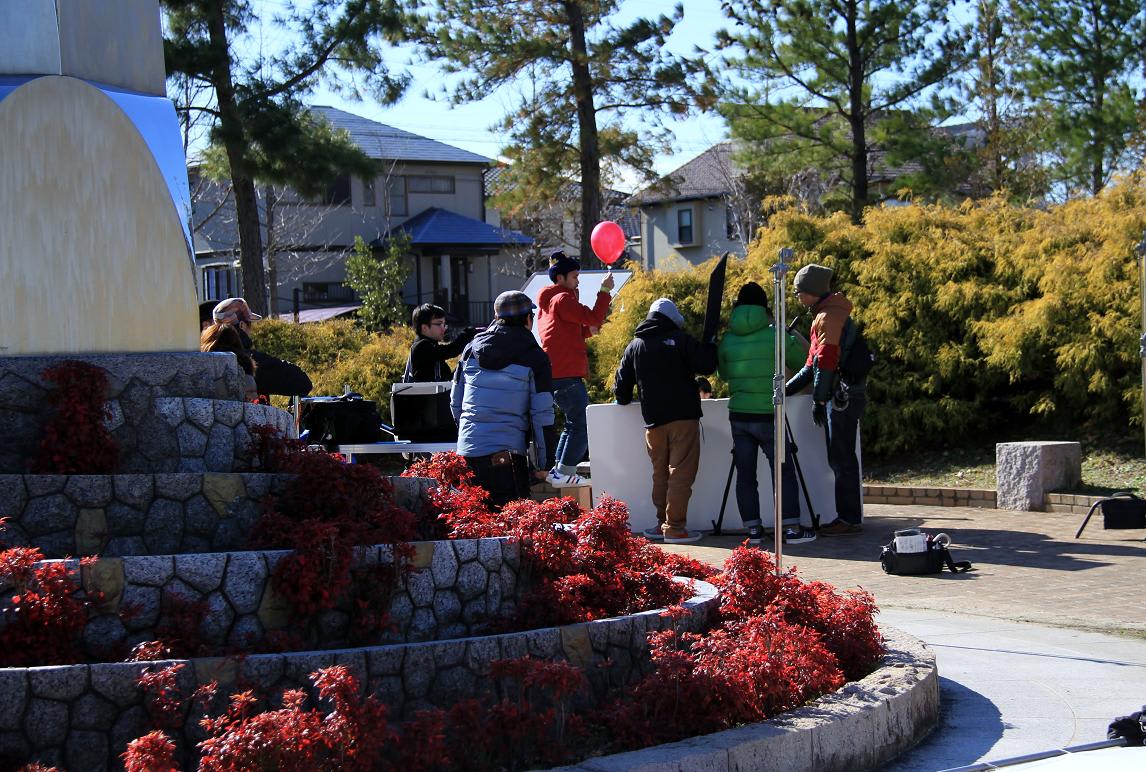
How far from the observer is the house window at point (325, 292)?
172 ft

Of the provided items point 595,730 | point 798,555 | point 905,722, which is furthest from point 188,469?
point 798,555

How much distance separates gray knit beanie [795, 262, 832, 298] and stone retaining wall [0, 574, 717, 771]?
20.4ft

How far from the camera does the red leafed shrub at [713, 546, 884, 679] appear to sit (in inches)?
247

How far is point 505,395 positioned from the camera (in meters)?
9.22

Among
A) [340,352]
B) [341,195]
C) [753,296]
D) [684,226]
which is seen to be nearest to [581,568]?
[753,296]

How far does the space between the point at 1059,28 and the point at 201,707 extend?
31.4 meters

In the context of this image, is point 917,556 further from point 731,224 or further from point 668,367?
point 731,224

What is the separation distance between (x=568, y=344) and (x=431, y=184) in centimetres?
4471

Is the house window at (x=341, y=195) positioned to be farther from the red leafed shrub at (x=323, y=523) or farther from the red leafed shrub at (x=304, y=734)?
A: the red leafed shrub at (x=304, y=734)

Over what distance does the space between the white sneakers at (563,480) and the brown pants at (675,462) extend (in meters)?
0.71

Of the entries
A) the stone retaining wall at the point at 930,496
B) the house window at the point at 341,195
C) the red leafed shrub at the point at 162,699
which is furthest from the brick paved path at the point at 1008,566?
the house window at the point at 341,195

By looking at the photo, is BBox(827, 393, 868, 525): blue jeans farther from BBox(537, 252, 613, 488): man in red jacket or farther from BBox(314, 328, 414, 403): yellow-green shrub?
BBox(314, 328, 414, 403): yellow-green shrub

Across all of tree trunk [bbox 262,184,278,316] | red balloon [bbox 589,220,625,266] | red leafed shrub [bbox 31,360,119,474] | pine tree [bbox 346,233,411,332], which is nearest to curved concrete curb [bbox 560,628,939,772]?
red leafed shrub [bbox 31,360,119,474]

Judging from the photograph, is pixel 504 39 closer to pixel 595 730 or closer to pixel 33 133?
pixel 33 133
